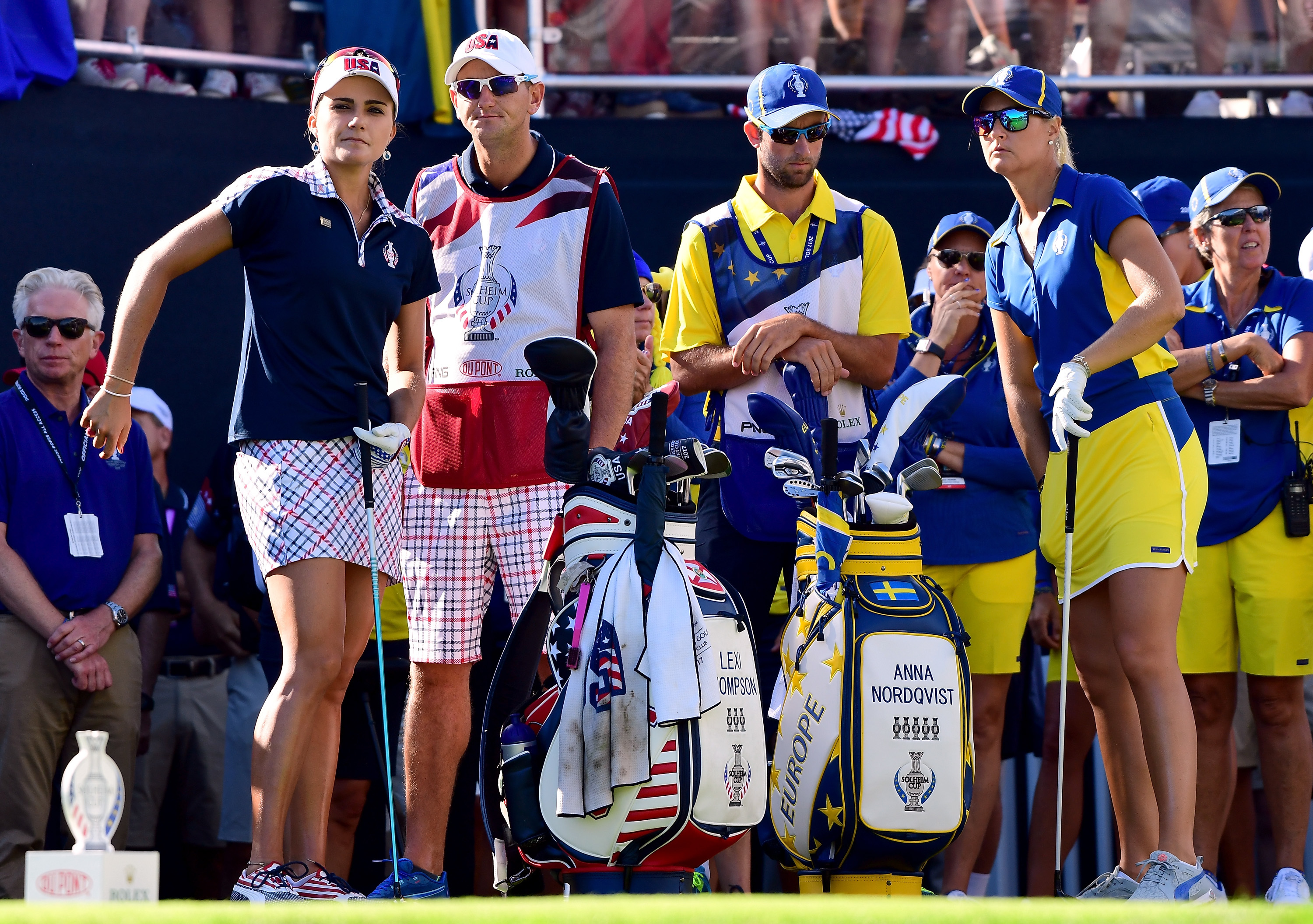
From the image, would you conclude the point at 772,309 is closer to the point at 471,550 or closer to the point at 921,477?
the point at 921,477

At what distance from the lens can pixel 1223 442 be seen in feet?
17.3

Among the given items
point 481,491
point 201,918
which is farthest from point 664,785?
point 201,918

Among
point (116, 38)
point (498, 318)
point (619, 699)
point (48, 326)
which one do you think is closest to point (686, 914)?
point (619, 699)

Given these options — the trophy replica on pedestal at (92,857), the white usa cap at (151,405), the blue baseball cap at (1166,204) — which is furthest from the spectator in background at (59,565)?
the blue baseball cap at (1166,204)

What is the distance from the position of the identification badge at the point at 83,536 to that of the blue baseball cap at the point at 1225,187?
3668mm

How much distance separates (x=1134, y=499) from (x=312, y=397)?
1992 mm

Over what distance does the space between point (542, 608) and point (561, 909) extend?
5.54 feet

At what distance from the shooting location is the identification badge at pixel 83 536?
5.18 meters

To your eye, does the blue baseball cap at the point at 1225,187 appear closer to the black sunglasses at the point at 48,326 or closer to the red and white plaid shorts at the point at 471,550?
the red and white plaid shorts at the point at 471,550

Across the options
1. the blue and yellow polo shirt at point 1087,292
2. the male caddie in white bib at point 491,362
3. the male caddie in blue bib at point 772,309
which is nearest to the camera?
the blue and yellow polo shirt at point 1087,292

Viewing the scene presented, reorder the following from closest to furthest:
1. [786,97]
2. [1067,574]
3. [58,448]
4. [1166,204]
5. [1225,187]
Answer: [1067,574] → [786,97] → [58,448] → [1225,187] → [1166,204]

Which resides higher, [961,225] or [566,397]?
[961,225]

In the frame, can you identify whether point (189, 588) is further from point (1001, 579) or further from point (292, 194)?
point (1001, 579)

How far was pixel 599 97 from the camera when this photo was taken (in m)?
7.53
